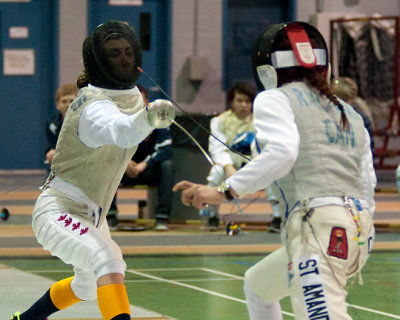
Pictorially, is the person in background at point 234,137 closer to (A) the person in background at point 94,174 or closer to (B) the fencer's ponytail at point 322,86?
(A) the person in background at point 94,174

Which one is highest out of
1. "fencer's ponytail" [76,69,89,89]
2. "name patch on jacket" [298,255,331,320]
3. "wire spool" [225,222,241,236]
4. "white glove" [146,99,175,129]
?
"fencer's ponytail" [76,69,89,89]

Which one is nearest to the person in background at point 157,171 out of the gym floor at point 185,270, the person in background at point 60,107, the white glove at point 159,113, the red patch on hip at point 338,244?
the gym floor at point 185,270

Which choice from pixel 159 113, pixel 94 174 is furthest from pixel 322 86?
pixel 94 174

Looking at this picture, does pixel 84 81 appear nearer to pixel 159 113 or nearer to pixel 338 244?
pixel 159 113

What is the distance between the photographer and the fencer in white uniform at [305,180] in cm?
298

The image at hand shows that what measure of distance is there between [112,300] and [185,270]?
3254mm

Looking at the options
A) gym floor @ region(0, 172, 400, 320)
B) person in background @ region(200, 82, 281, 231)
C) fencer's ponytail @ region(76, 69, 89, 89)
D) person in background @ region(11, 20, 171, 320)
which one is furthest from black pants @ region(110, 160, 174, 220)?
person in background @ region(11, 20, 171, 320)

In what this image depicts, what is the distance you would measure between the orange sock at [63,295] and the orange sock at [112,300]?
61cm

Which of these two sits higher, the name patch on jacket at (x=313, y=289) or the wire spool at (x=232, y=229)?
the name patch on jacket at (x=313, y=289)

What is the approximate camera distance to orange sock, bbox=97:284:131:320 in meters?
3.54

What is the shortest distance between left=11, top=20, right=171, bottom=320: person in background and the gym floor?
1055mm

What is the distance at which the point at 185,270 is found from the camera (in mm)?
6770

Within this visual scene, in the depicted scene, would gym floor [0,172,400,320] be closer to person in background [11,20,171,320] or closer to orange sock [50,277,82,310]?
orange sock [50,277,82,310]

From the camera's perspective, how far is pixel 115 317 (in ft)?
11.6
